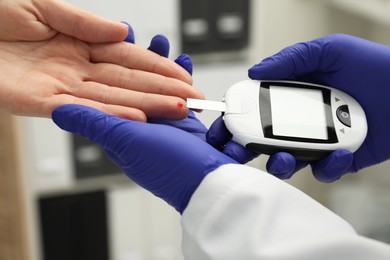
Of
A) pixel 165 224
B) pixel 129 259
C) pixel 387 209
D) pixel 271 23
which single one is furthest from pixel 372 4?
pixel 129 259

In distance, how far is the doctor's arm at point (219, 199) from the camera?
26.4 inches

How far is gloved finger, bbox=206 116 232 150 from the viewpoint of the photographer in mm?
815

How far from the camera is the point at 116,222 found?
171 cm

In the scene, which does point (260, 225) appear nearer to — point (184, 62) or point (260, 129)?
point (260, 129)

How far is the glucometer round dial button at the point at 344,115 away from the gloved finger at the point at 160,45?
0.87 ft

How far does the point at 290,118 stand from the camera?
2.71ft

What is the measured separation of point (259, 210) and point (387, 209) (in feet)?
4.18

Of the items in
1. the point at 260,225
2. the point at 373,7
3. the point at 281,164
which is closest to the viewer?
the point at 260,225

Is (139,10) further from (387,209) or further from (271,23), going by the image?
(387,209)

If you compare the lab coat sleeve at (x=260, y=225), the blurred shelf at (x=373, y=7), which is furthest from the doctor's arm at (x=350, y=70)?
the blurred shelf at (x=373, y=7)

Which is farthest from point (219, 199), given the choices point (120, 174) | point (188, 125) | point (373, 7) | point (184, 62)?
point (373, 7)

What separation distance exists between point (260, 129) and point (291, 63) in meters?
0.13

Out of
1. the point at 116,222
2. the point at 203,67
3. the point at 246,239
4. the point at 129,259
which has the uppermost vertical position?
the point at 246,239

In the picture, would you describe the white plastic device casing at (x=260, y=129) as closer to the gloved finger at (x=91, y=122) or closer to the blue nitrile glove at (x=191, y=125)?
the blue nitrile glove at (x=191, y=125)
